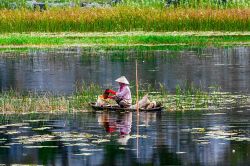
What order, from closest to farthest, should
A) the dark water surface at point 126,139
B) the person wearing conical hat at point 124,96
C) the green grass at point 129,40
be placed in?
the dark water surface at point 126,139 < the person wearing conical hat at point 124,96 < the green grass at point 129,40

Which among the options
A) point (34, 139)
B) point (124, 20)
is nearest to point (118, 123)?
point (34, 139)

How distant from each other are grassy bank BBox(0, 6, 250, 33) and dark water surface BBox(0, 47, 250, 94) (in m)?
3.81

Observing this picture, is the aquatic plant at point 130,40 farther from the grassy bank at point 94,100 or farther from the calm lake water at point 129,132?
the grassy bank at point 94,100

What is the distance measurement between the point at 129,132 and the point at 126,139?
33.4 inches

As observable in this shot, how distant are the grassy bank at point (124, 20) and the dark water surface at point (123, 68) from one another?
3809 mm

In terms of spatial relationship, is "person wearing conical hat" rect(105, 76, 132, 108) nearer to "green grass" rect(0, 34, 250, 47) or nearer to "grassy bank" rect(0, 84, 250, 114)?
"grassy bank" rect(0, 84, 250, 114)

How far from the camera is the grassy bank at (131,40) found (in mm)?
45719

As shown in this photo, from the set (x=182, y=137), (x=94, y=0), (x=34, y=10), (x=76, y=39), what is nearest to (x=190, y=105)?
(x=182, y=137)

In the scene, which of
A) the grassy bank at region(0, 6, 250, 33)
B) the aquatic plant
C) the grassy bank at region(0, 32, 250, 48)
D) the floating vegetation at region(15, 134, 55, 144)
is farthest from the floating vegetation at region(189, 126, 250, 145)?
the grassy bank at region(0, 6, 250, 33)

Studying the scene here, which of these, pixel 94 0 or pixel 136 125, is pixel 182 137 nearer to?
pixel 136 125

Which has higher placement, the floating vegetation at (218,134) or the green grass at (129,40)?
the green grass at (129,40)

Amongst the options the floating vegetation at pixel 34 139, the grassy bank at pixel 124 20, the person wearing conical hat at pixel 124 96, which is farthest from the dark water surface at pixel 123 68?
the floating vegetation at pixel 34 139

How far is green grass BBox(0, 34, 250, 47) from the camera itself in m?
45.7

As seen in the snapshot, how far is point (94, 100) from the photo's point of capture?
78.9ft
